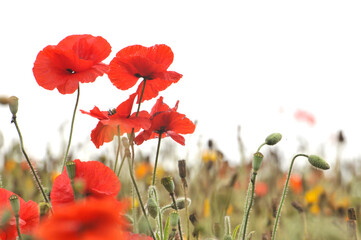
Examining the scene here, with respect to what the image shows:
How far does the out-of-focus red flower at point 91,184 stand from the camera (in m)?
0.89

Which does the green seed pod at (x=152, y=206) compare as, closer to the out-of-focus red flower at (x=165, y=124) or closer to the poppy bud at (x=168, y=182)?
the poppy bud at (x=168, y=182)

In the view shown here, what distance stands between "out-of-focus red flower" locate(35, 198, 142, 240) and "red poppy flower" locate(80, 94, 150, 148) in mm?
508

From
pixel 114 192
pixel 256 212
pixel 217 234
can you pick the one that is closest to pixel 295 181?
pixel 256 212

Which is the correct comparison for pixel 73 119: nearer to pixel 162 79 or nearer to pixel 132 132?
pixel 132 132

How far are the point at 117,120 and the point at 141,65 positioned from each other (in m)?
0.15

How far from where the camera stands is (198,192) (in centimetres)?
261

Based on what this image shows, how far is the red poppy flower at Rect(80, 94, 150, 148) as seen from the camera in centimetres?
100

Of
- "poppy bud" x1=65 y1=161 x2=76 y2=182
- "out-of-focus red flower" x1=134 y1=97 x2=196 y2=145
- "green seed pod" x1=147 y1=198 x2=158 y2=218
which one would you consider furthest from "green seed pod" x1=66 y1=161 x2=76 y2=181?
"out-of-focus red flower" x1=134 y1=97 x2=196 y2=145

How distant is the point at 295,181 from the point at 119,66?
2.60m

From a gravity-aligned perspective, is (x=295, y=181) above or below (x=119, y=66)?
below

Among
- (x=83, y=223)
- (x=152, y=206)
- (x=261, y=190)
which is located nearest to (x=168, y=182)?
(x=152, y=206)

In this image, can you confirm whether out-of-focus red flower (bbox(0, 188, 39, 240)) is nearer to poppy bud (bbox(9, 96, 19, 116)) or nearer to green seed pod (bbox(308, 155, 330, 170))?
poppy bud (bbox(9, 96, 19, 116))

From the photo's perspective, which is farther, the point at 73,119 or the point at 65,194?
the point at 73,119

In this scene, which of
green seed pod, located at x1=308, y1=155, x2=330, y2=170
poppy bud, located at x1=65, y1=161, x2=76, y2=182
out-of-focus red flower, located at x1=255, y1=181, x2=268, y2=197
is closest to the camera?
poppy bud, located at x1=65, y1=161, x2=76, y2=182
